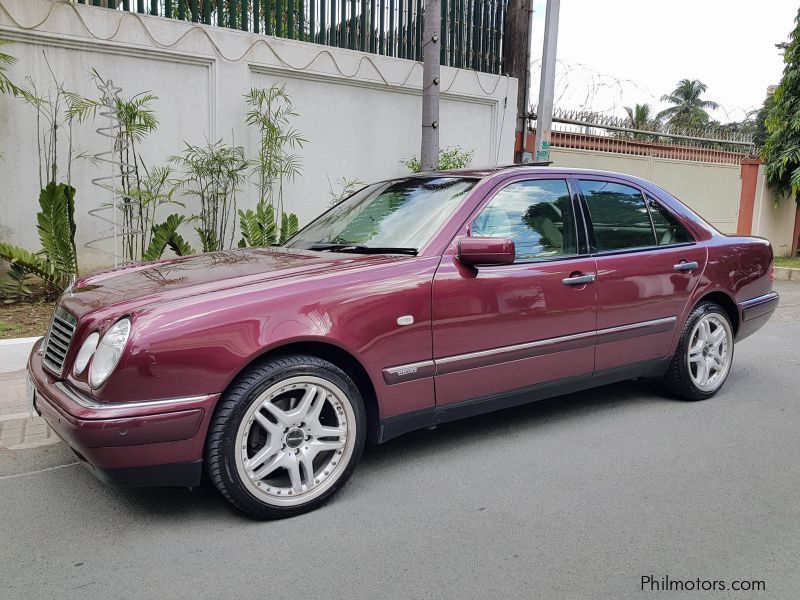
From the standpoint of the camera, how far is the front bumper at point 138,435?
9.24 feet

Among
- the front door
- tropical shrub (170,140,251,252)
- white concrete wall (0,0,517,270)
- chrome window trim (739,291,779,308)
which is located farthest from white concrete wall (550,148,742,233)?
the front door

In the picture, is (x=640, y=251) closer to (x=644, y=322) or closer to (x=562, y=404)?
(x=644, y=322)

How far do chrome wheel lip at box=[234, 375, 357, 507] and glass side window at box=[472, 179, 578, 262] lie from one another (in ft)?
4.15

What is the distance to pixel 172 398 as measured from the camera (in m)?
2.89

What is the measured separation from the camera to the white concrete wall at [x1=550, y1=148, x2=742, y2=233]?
1263 cm

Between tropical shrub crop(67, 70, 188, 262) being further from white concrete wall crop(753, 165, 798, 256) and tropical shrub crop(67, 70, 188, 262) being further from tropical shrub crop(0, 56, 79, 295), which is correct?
white concrete wall crop(753, 165, 798, 256)

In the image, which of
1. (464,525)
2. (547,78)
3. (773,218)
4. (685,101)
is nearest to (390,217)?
(464,525)

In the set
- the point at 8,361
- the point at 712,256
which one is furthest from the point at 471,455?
the point at 8,361

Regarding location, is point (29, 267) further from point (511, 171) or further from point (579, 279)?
point (579, 279)

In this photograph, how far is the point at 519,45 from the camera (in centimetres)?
1141

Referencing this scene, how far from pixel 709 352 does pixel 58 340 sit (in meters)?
4.23

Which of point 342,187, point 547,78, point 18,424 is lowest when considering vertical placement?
point 18,424

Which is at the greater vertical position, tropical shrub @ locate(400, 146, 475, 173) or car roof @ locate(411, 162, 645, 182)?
tropical shrub @ locate(400, 146, 475, 173)

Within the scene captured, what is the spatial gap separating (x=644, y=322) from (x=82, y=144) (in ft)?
19.8
